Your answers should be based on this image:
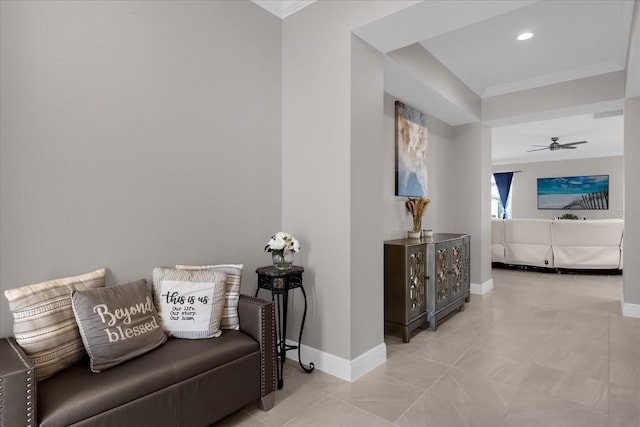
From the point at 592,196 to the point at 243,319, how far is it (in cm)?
1108

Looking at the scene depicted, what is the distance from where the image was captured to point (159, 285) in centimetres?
200

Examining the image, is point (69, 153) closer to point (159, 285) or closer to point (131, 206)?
point (131, 206)

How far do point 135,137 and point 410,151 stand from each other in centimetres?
289

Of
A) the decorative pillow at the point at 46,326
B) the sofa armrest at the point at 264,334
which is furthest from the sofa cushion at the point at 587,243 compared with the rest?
the decorative pillow at the point at 46,326

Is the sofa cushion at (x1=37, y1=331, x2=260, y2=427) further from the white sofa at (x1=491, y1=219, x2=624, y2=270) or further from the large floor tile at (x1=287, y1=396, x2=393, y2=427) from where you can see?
the white sofa at (x1=491, y1=219, x2=624, y2=270)

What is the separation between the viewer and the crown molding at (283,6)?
2.71 meters

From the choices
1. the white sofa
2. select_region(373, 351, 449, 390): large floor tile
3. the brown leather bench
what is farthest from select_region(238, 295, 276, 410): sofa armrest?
the white sofa

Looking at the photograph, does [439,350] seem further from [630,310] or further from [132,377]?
[630,310]

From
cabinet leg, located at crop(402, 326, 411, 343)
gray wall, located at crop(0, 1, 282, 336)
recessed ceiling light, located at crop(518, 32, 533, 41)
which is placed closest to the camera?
gray wall, located at crop(0, 1, 282, 336)

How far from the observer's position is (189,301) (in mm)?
1969

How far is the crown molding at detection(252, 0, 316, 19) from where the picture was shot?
8.89ft

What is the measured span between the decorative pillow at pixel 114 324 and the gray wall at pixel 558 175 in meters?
11.5

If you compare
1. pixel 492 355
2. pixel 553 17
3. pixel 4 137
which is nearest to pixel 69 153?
pixel 4 137

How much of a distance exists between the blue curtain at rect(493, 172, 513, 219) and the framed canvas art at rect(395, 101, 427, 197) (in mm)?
8142
